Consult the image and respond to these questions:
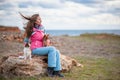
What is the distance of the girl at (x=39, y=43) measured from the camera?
8555mm

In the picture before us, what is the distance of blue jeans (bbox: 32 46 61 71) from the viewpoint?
8.46 meters

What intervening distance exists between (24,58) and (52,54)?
2.73 ft

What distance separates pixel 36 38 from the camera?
8.73 metres

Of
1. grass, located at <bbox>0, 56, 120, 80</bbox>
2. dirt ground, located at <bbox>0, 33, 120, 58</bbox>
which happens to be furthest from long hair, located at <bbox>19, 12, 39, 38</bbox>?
dirt ground, located at <bbox>0, 33, 120, 58</bbox>

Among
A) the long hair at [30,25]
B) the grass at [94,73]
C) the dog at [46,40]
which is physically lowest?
the grass at [94,73]

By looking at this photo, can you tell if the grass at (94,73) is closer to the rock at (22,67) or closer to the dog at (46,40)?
the rock at (22,67)

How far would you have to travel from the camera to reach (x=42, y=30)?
29.0 ft

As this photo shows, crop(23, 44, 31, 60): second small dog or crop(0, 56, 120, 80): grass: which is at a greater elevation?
crop(23, 44, 31, 60): second small dog

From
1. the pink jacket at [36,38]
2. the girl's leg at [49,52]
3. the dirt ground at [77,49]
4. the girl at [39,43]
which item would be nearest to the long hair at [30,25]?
the girl at [39,43]

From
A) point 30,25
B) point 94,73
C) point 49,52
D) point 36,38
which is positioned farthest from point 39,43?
point 94,73

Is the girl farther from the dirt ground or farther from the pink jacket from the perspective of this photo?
the dirt ground

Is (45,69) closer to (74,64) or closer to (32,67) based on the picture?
(32,67)

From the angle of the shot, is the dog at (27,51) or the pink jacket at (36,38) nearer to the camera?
the dog at (27,51)

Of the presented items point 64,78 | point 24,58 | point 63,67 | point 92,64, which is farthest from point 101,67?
point 24,58
